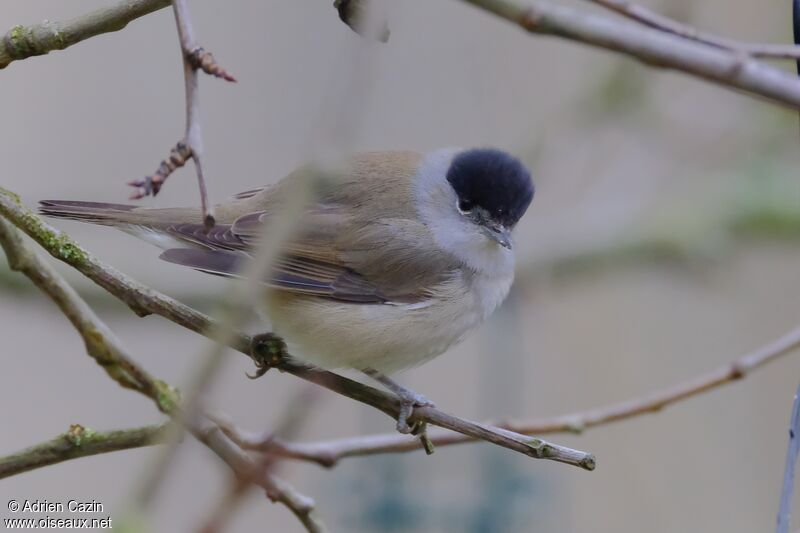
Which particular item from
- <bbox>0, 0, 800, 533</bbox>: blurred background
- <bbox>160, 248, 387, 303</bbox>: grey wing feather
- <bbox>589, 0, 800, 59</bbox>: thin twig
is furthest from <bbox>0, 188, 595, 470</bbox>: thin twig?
<bbox>0, 0, 800, 533</bbox>: blurred background

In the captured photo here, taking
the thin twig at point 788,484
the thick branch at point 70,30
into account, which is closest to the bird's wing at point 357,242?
the thick branch at point 70,30

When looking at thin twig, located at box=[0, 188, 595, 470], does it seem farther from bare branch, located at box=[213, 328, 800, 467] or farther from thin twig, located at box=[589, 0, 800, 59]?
thin twig, located at box=[589, 0, 800, 59]

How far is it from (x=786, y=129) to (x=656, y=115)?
2.52ft

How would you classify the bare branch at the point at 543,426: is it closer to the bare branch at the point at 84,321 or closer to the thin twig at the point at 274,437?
the bare branch at the point at 84,321

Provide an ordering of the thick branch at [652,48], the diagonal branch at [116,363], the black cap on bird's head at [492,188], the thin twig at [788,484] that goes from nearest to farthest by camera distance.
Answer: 1. the thick branch at [652,48]
2. the thin twig at [788,484]
3. the diagonal branch at [116,363]
4. the black cap on bird's head at [492,188]

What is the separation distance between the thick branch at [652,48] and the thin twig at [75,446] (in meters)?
1.17

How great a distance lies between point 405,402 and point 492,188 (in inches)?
40.3

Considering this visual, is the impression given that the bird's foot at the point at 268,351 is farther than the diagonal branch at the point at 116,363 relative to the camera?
Yes

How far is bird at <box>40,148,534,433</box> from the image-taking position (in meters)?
2.93

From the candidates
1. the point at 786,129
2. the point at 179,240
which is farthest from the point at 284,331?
the point at 786,129

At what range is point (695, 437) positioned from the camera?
5.99m

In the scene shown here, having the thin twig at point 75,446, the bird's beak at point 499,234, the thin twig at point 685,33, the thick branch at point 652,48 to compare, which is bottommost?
the thin twig at point 75,446

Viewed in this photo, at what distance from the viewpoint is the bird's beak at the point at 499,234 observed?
3.13 m

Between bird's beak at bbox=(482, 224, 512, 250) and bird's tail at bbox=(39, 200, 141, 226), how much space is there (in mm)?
1138
